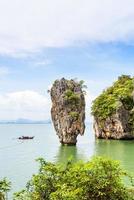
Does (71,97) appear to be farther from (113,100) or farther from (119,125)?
(113,100)

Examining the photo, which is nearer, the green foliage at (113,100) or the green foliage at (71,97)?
the green foliage at (71,97)

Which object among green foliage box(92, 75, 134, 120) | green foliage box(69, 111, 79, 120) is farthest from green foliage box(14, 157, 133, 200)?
green foliage box(92, 75, 134, 120)

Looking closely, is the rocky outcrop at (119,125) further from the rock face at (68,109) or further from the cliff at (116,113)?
the rock face at (68,109)

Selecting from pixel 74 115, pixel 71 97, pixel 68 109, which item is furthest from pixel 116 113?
pixel 71 97

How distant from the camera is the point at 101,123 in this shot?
193 feet

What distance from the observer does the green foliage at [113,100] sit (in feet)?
189

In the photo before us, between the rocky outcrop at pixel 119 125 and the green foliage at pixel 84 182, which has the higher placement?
the rocky outcrop at pixel 119 125

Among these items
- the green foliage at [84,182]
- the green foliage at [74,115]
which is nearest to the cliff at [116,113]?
the green foliage at [74,115]

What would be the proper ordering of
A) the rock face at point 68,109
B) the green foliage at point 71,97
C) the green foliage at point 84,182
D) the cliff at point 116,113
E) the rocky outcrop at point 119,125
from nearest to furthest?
the green foliage at point 84,182 < the rock face at point 68,109 < the green foliage at point 71,97 < the rocky outcrop at point 119,125 < the cliff at point 116,113

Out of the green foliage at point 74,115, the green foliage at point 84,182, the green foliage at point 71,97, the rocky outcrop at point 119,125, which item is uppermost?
the green foliage at point 71,97

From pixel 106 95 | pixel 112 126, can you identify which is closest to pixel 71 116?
pixel 112 126

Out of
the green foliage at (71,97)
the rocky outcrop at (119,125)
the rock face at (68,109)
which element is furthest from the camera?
Answer: the rocky outcrop at (119,125)

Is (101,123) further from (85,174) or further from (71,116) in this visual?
(85,174)

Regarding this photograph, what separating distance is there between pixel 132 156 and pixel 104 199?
2623 centimetres
